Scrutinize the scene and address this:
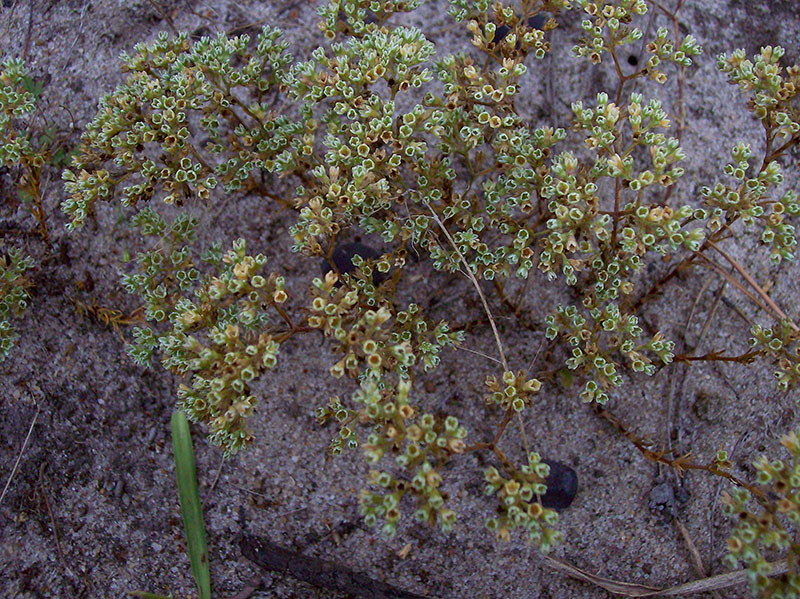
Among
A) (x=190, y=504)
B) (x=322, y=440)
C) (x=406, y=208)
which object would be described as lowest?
(x=190, y=504)

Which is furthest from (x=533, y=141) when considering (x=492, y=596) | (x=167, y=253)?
(x=492, y=596)

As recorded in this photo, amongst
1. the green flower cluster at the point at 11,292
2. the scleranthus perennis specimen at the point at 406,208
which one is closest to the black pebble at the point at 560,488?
the scleranthus perennis specimen at the point at 406,208

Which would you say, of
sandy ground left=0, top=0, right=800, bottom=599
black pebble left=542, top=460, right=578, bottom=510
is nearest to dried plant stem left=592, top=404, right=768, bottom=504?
sandy ground left=0, top=0, right=800, bottom=599

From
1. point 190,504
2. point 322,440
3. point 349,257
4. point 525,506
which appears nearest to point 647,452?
point 525,506

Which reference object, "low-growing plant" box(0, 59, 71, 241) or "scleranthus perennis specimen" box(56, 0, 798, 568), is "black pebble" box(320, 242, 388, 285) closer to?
"scleranthus perennis specimen" box(56, 0, 798, 568)

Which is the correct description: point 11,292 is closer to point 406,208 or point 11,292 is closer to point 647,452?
point 406,208

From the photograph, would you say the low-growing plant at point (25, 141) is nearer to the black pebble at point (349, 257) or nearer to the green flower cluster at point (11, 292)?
the green flower cluster at point (11, 292)

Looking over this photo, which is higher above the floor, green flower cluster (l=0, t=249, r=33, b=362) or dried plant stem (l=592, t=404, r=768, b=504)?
dried plant stem (l=592, t=404, r=768, b=504)
